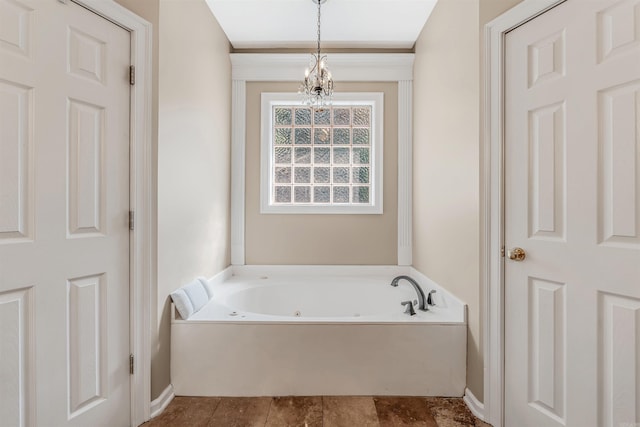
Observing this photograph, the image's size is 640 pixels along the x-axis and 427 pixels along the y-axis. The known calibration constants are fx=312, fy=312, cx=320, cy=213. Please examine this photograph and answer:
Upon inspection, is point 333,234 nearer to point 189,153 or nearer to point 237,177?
point 237,177

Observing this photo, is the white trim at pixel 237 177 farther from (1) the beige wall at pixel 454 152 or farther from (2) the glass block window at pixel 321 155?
(1) the beige wall at pixel 454 152

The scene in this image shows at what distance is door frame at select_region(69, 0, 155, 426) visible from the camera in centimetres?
153

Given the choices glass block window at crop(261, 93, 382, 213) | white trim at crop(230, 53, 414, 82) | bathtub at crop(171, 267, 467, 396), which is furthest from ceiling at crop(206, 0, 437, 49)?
bathtub at crop(171, 267, 467, 396)

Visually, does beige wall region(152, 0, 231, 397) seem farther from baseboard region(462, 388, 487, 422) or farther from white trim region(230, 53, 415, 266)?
baseboard region(462, 388, 487, 422)

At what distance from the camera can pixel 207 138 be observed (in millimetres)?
2270

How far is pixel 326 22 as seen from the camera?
244cm

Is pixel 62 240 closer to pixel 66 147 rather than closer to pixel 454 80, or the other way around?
pixel 66 147

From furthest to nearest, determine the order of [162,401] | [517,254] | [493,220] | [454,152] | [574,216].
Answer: [454,152] → [162,401] → [493,220] → [517,254] → [574,216]

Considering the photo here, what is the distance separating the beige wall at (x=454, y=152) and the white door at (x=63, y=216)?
1760mm

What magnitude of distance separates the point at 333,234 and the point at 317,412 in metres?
1.48

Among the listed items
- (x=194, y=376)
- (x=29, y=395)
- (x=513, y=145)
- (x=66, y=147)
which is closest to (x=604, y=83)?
(x=513, y=145)

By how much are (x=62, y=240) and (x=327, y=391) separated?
1.49 m

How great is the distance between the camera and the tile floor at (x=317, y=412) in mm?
1562

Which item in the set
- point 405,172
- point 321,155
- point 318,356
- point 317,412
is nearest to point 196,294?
point 318,356
